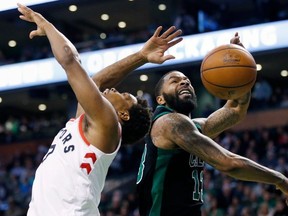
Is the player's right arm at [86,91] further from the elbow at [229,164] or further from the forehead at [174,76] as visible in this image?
the forehead at [174,76]

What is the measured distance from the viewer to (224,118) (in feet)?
18.4

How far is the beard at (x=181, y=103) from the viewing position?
5.09 m

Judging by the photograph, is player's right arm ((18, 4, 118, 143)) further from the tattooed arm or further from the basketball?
the tattooed arm

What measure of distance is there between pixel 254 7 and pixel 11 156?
27.9 feet

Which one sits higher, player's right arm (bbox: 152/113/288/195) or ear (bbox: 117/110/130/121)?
ear (bbox: 117/110/130/121)

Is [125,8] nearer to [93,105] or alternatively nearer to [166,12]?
[166,12]

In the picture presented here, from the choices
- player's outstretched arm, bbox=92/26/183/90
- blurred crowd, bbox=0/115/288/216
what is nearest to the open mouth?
player's outstretched arm, bbox=92/26/183/90

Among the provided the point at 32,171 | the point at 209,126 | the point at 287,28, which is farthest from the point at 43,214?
the point at 32,171

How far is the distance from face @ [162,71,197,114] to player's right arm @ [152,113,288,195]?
14 cm

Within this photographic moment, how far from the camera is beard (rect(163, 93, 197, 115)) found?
5086 mm

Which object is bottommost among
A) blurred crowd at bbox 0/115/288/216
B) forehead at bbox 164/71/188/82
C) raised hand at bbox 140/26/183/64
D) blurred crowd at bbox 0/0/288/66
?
blurred crowd at bbox 0/115/288/216

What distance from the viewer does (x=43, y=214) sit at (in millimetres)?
3645

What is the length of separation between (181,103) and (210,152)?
59 centimetres

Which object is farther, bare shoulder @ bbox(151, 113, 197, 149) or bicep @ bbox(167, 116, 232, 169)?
bare shoulder @ bbox(151, 113, 197, 149)
